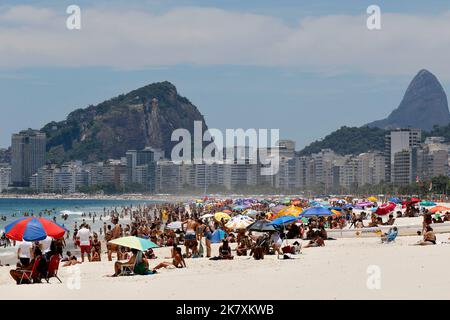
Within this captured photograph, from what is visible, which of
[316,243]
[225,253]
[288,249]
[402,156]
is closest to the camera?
[225,253]

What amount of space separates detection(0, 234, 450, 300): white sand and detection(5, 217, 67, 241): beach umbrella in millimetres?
905

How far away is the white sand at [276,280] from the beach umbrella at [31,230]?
0.90 metres

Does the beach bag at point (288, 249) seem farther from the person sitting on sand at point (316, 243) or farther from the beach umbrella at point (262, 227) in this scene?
the person sitting on sand at point (316, 243)

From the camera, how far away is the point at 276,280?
12664 mm

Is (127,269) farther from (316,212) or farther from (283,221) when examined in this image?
(316,212)

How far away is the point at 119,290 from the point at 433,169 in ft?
537

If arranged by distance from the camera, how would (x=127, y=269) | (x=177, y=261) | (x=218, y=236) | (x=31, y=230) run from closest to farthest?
→ (x=31, y=230) → (x=127, y=269) → (x=177, y=261) → (x=218, y=236)

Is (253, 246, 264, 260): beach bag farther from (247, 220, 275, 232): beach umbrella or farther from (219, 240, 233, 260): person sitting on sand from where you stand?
(247, 220, 275, 232): beach umbrella

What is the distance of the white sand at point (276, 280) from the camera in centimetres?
1092

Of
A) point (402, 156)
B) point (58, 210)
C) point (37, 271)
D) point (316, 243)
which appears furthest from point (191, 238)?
point (402, 156)

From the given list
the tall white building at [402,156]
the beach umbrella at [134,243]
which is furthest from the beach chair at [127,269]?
the tall white building at [402,156]

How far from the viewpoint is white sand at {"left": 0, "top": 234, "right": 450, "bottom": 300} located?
10.9m

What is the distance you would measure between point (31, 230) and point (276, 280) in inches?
190
